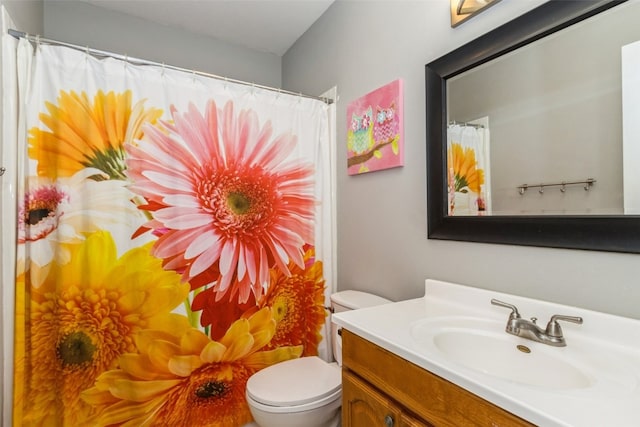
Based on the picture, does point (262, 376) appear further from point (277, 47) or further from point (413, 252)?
point (277, 47)

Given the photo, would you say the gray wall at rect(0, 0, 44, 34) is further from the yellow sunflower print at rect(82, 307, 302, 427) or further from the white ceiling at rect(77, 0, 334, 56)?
the yellow sunflower print at rect(82, 307, 302, 427)

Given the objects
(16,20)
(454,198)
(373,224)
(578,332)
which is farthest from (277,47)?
(578,332)

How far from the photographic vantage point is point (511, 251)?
105cm

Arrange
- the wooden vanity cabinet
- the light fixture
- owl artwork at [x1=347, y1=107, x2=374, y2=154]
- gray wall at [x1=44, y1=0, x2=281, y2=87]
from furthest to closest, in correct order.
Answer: gray wall at [x1=44, y1=0, x2=281, y2=87], owl artwork at [x1=347, y1=107, x2=374, y2=154], the light fixture, the wooden vanity cabinet

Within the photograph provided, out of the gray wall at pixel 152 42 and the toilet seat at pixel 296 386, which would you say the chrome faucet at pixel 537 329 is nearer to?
the toilet seat at pixel 296 386

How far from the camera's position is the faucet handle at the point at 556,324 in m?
0.84

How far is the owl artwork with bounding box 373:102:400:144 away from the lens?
149 centimetres

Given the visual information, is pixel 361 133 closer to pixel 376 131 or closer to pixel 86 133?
pixel 376 131

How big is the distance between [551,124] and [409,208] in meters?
0.62

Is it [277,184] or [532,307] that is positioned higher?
[277,184]

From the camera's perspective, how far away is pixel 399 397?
835mm

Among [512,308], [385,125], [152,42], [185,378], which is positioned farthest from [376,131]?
[152,42]

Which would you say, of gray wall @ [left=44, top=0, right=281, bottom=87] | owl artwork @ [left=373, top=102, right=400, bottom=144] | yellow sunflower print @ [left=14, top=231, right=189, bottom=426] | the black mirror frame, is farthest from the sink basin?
gray wall @ [left=44, top=0, right=281, bottom=87]

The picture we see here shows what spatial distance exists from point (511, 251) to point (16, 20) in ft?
7.41
